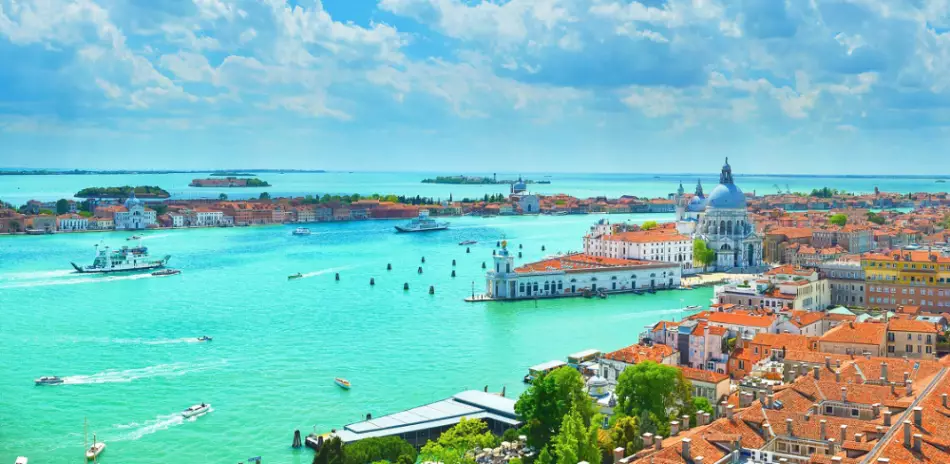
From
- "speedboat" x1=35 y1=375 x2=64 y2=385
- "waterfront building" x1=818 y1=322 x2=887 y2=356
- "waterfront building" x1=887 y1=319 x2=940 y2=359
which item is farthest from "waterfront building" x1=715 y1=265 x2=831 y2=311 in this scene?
"speedboat" x1=35 y1=375 x2=64 y2=385

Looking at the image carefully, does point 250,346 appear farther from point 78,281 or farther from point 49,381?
point 78,281

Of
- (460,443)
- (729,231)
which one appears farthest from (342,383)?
(729,231)

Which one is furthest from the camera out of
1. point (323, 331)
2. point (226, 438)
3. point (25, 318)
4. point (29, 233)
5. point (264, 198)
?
point (264, 198)

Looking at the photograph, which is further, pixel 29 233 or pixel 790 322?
pixel 29 233

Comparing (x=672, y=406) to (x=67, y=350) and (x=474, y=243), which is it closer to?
(x=67, y=350)

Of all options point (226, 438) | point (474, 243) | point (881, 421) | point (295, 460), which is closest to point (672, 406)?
Result: point (881, 421)

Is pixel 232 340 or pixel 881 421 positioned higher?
pixel 881 421

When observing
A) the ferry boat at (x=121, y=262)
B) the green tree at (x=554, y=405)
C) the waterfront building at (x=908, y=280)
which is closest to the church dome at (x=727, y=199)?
the waterfront building at (x=908, y=280)
